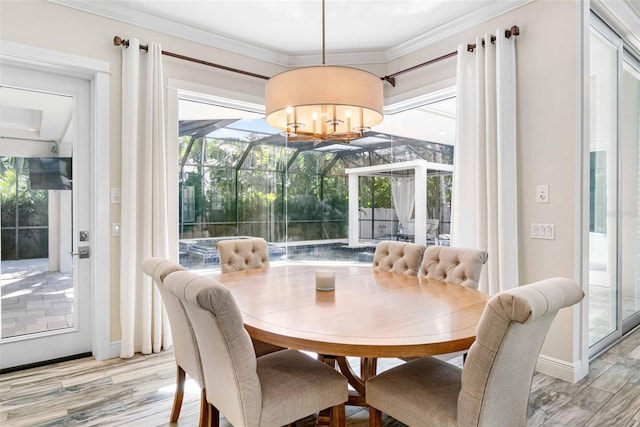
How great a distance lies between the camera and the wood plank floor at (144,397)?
6.99 ft

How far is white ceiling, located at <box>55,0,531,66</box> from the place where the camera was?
295cm

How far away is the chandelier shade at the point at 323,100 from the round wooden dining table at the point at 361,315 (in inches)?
39.7

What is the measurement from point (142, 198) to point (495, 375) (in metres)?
2.85

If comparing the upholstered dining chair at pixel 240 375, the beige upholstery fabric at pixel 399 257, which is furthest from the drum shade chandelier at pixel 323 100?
the upholstered dining chair at pixel 240 375

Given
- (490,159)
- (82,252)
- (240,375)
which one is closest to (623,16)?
(490,159)

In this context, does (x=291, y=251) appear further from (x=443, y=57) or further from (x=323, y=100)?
(x=323, y=100)

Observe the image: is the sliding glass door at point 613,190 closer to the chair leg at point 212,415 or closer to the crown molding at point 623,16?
the crown molding at point 623,16

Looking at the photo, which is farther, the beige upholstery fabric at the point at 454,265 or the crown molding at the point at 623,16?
the crown molding at the point at 623,16

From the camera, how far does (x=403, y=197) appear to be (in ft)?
14.3

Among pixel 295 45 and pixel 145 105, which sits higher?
pixel 295 45

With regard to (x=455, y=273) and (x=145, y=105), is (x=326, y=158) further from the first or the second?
(x=455, y=273)

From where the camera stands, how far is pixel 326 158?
4.84m

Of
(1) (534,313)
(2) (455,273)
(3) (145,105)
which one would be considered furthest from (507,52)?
(3) (145,105)

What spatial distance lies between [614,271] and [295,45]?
3.64 meters
